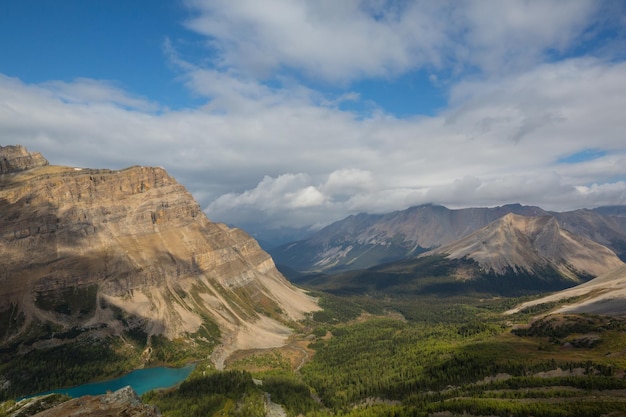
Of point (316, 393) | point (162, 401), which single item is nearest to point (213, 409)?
point (162, 401)

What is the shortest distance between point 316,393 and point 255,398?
37232 mm

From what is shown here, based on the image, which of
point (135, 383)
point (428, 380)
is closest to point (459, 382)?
point (428, 380)

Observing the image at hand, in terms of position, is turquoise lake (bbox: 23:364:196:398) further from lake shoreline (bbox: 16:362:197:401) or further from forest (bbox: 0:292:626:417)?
forest (bbox: 0:292:626:417)

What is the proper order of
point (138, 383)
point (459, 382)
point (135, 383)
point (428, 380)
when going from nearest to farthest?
point (459, 382) → point (428, 380) → point (135, 383) → point (138, 383)

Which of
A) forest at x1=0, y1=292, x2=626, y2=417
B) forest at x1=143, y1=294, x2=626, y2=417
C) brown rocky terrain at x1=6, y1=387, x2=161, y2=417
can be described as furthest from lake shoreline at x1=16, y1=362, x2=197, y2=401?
brown rocky terrain at x1=6, y1=387, x2=161, y2=417

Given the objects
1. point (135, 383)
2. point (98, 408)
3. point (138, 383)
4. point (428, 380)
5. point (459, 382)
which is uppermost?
point (98, 408)

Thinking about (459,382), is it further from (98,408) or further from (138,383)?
(138,383)

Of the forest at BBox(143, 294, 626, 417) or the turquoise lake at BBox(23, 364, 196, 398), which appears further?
the turquoise lake at BBox(23, 364, 196, 398)

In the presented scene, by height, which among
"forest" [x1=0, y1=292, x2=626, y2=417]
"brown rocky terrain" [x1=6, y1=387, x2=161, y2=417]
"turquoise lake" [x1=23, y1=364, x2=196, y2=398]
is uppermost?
"brown rocky terrain" [x1=6, y1=387, x2=161, y2=417]

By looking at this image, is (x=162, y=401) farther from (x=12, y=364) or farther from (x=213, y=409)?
(x=12, y=364)

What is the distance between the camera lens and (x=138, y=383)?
182375mm

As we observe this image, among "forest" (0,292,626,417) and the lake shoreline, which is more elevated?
"forest" (0,292,626,417)

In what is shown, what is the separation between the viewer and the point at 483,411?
362 ft

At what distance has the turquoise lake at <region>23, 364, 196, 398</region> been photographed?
6727 inches
